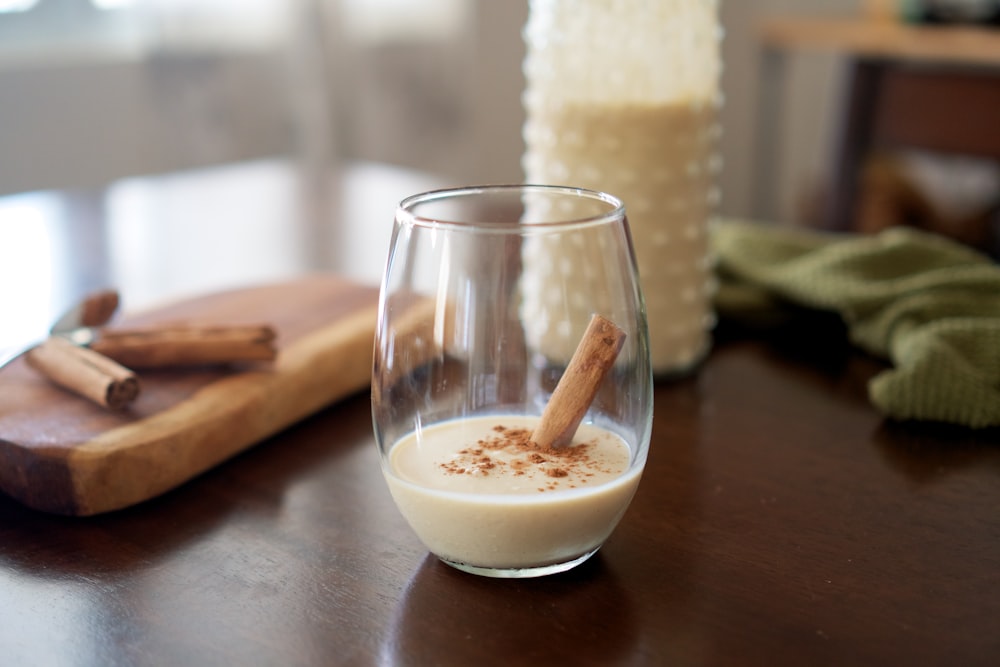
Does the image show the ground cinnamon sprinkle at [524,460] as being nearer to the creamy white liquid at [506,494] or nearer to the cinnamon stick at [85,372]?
the creamy white liquid at [506,494]

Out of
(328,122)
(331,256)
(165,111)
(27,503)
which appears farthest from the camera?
(328,122)

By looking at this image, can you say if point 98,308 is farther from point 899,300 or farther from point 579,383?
point 899,300

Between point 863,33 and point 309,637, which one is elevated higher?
point 863,33

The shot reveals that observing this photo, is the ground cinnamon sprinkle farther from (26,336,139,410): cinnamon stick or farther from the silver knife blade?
the silver knife blade

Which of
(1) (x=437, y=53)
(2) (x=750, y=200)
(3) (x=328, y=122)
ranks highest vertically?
(1) (x=437, y=53)

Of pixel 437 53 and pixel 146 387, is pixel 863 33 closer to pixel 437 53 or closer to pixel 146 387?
pixel 437 53

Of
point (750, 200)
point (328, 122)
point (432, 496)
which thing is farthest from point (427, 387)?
point (750, 200)

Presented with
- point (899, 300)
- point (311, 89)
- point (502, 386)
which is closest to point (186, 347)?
point (502, 386)
